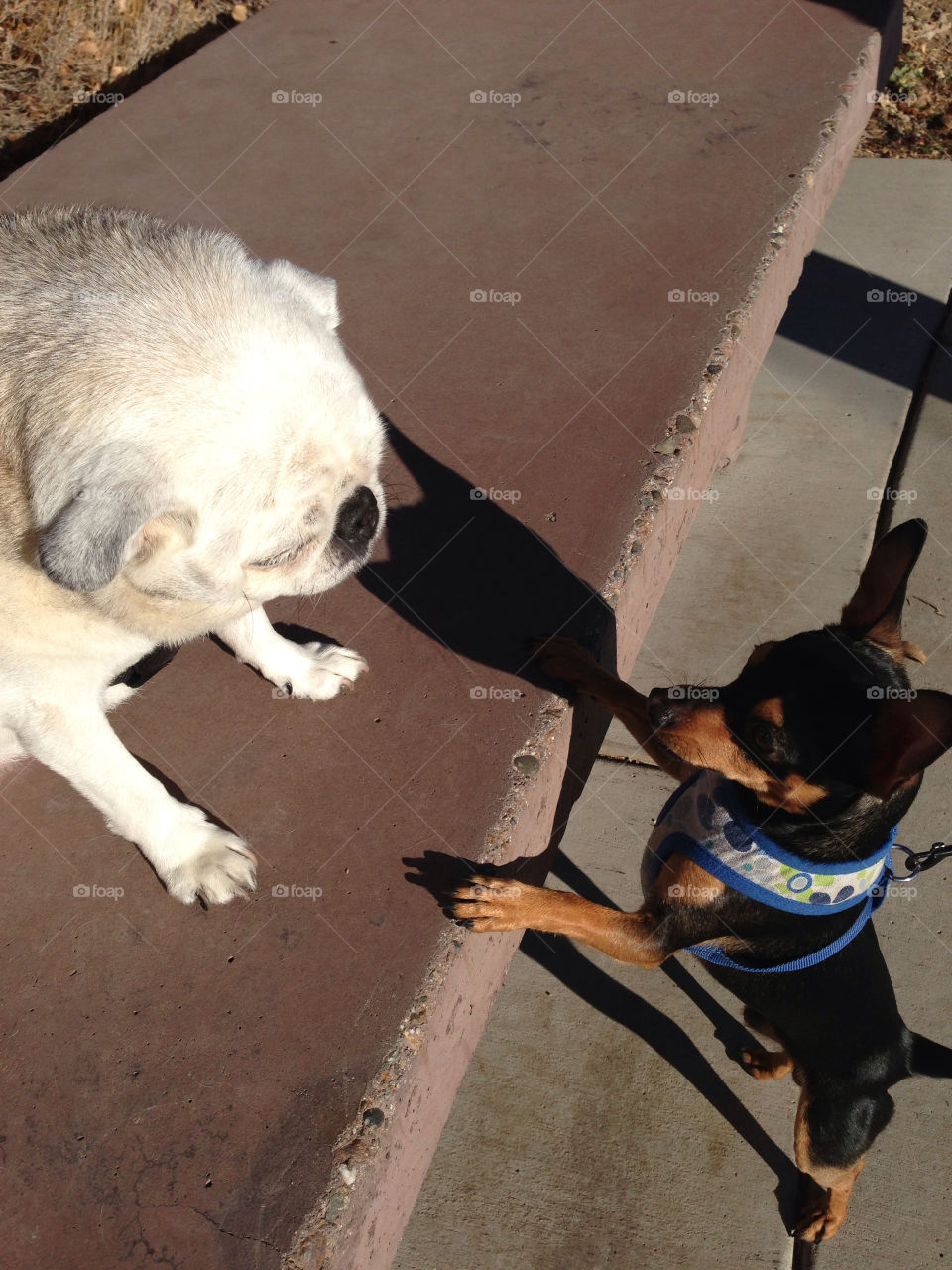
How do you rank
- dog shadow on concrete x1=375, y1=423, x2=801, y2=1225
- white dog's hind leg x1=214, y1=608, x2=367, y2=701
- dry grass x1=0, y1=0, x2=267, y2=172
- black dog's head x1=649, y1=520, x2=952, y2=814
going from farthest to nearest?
dry grass x1=0, y1=0, x2=267, y2=172 < dog shadow on concrete x1=375, y1=423, x2=801, y2=1225 < white dog's hind leg x1=214, y1=608, x2=367, y2=701 < black dog's head x1=649, y1=520, x2=952, y2=814

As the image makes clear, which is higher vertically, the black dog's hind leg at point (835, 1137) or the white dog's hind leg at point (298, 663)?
the white dog's hind leg at point (298, 663)

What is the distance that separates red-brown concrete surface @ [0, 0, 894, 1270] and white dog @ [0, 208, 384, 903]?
26.2 inches

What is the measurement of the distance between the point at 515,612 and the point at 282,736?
913 mm

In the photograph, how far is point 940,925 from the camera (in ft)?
11.5

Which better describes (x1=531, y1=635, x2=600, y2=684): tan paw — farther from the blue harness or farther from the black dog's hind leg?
the black dog's hind leg

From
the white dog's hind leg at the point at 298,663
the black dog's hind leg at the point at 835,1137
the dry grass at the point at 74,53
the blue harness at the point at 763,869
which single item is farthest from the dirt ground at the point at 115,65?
the black dog's hind leg at the point at 835,1137

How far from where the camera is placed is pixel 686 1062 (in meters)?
3.34

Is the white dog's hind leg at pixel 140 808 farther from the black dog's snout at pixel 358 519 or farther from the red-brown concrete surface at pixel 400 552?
the black dog's snout at pixel 358 519

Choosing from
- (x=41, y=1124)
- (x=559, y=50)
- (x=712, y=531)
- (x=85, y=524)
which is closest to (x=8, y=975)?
(x=41, y=1124)

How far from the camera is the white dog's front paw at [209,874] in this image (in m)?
2.67

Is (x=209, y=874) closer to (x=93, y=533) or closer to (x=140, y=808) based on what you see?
(x=140, y=808)

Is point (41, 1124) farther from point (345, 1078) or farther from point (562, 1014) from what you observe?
point (562, 1014)

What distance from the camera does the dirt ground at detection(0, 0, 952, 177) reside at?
20.5 ft

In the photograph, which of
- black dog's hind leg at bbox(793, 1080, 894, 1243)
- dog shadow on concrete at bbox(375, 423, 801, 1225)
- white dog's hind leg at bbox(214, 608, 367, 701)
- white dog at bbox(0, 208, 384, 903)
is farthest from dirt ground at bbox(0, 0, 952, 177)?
black dog's hind leg at bbox(793, 1080, 894, 1243)
